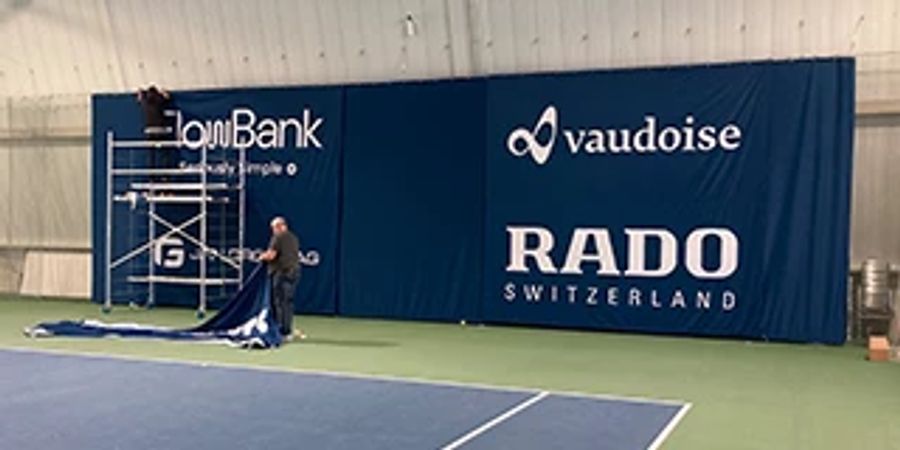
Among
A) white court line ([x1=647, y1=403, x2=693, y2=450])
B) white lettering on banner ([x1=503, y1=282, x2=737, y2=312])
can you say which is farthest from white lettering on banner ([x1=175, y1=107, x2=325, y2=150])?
white court line ([x1=647, y1=403, x2=693, y2=450])

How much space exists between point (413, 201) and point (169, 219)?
4044 millimetres

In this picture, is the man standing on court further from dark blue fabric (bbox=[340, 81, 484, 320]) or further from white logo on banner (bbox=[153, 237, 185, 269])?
white logo on banner (bbox=[153, 237, 185, 269])

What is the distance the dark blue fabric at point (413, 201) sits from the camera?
1347 centimetres

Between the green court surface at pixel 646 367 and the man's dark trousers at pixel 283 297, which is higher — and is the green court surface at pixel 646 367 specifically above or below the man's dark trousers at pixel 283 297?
below

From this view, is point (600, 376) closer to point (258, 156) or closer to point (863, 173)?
point (863, 173)

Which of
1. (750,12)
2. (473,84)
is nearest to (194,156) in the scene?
(473,84)

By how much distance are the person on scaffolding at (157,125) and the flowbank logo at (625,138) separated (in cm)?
542

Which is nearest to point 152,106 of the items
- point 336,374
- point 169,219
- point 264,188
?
point 169,219

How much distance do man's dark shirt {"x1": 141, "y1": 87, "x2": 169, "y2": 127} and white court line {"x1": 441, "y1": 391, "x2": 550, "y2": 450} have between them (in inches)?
356

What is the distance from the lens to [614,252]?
1266 centimetres

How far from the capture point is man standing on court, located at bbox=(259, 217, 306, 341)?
11.5 m

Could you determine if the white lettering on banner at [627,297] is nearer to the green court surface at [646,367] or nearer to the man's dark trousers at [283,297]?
the green court surface at [646,367]

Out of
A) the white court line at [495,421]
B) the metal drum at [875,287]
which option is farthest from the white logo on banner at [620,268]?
the white court line at [495,421]

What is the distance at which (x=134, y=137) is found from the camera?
1549cm
